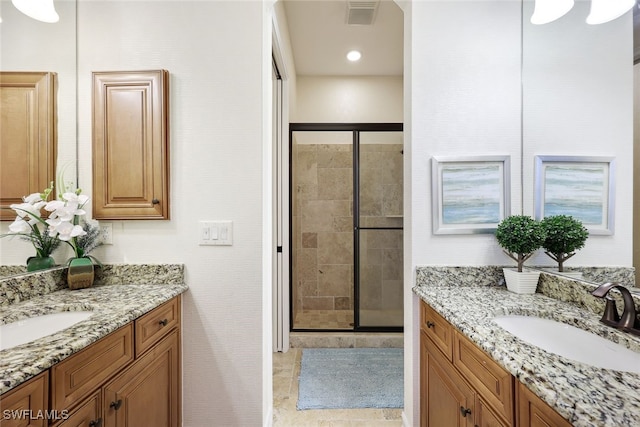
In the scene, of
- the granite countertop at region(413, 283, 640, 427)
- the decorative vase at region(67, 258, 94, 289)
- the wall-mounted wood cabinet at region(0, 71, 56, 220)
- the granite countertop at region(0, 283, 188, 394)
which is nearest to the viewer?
the granite countertop at region(413, 283, 640, 427)

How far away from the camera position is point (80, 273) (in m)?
1.39

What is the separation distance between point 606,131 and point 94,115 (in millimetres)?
2215

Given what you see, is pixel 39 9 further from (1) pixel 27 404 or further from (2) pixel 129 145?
(1) pixel 27 404

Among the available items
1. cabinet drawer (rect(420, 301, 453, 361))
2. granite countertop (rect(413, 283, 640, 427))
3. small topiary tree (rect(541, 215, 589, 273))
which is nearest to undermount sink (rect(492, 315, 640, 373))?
granite countertop (rect(413, 283, 640, 427))

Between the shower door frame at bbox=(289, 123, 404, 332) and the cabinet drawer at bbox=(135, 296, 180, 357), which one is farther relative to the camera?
the shower door frame at bbox=(289, 123, 404, 332)

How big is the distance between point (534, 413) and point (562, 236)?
92 centimetres

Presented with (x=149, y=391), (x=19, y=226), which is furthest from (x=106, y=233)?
(x=149, y=391)

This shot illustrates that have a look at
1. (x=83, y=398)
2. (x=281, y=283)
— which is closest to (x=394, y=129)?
(x=281, y=283)

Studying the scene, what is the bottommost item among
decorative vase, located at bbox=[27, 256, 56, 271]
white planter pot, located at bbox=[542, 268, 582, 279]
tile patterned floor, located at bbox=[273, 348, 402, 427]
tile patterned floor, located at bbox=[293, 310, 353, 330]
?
tile patterned floor, located at bbox=[273, 348, 402, 427]

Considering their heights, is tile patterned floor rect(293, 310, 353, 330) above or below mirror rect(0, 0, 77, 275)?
below

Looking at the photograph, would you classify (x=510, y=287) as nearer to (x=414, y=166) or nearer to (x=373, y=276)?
(x=414, y=166)

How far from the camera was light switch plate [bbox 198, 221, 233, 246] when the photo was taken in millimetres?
1553

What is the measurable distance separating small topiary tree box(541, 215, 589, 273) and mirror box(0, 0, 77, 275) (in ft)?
7.22

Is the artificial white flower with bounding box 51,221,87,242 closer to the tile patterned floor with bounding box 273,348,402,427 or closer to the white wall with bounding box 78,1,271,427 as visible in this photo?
the white wall with bounding box 78,1,271,427
